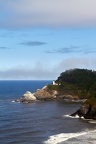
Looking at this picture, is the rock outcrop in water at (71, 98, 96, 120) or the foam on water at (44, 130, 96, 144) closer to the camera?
the foam on water at (44, 130, 96, 144)

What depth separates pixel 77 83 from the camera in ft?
552

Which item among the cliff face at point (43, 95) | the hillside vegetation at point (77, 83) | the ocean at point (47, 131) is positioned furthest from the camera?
the hillside vegetation at point (77, 83)

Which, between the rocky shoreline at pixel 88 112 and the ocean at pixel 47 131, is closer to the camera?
the ocean at pixel 47 131

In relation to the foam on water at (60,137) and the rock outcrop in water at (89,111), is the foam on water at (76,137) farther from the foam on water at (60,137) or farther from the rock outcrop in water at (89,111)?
the rock outcrop in water at (89,111)

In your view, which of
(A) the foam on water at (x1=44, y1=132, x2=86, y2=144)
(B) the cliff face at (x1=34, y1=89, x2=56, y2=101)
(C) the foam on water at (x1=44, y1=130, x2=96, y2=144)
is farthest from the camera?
(B) the cliff face at (x1=34, y1=89, x2=56, y2=101)

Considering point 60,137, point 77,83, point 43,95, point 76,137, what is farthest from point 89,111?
point 77,83

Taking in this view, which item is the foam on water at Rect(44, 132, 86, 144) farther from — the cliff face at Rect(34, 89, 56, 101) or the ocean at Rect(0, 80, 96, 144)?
the cliff face at Rect(34, 89, 56, 101)

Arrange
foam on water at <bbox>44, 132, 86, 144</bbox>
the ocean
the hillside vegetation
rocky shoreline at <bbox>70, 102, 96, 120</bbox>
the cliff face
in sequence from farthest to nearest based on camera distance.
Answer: the hillside vegetation < the cliff face < rocky shoreline at <bbox>70, 102, 96, 120</bbox> < the ocean < foam on water at <bbox>44, 132, 86, 144</bbox>

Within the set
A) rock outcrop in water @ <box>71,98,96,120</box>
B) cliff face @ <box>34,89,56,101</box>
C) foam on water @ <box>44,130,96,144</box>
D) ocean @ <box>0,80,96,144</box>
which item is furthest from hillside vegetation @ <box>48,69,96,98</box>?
foam on water @ <box>44,130,96,144</box>

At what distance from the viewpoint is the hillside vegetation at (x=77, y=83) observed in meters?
156

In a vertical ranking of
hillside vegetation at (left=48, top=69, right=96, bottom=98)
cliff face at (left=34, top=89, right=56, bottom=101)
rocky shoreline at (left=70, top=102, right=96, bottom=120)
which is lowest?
rocky shoreline at (left=70, top=102, right=96, bottom=120)

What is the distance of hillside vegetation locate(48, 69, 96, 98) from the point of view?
6133 inches

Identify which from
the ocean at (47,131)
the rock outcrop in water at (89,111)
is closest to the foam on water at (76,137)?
the ocean at (47,131)

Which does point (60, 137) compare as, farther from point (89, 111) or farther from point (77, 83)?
point (77, 83)
